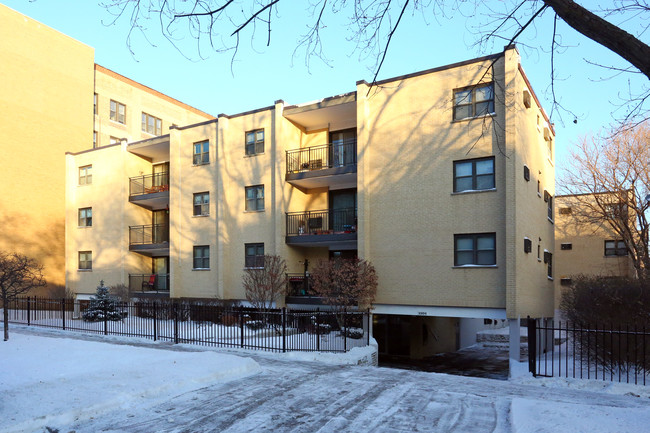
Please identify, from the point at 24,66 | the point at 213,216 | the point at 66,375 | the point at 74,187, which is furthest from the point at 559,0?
the point at 24,66

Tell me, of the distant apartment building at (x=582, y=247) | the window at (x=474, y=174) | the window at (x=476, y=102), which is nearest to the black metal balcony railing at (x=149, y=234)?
the window at (x=474, y=174)

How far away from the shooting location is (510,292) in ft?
57.1

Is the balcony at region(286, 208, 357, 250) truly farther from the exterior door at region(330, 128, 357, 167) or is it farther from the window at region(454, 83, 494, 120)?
the window at region(454, 83, 494, 120)

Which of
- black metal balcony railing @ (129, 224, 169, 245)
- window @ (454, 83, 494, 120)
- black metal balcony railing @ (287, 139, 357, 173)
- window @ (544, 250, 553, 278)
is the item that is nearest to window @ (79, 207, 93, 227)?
black metal balcony railing @ (129, 224, 169, 245)

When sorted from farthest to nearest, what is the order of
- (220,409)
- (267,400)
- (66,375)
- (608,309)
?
(608,309)
(66,375)
(267,400)
(220,409)

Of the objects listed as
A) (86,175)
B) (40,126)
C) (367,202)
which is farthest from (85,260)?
(367,202)

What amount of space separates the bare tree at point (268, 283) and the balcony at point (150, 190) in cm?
873

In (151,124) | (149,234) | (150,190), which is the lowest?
(149,234)

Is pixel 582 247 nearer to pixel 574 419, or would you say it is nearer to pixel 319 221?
pixel 319 221

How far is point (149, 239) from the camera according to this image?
100 ft

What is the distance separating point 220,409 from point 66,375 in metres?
3.86

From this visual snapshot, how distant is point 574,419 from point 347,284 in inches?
496

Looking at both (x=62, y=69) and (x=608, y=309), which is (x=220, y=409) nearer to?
(x=608, y=309)

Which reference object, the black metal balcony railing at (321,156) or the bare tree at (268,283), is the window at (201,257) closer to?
the bare tree at (268,283)
